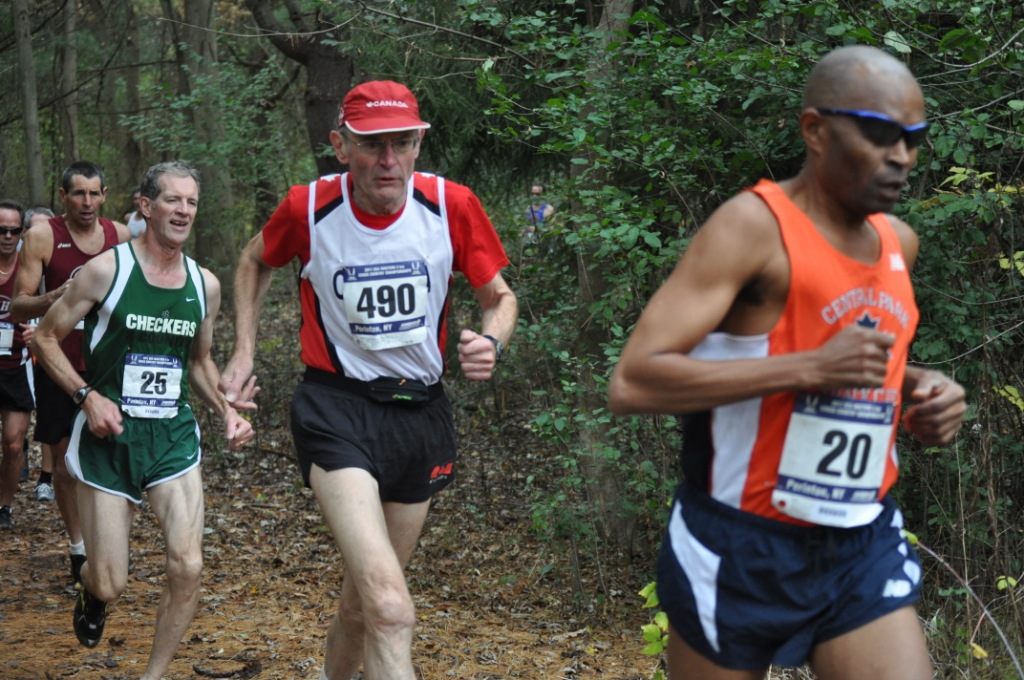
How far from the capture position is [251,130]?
13.5 metres

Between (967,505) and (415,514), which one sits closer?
(415,514)

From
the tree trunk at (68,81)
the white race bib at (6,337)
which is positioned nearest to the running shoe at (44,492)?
the white race bib at (6,337)

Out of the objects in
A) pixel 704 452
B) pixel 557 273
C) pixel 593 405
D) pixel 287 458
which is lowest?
pixel 287 458

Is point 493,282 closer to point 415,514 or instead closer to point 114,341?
point 415,514

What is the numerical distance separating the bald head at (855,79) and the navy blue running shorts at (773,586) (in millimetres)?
962

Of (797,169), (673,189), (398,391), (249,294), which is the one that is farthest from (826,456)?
(797,169)

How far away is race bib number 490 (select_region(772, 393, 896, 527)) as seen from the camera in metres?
2.68

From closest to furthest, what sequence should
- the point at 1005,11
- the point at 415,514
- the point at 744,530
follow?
the point at 744,530
the point at 415,514
the point at 1005,11

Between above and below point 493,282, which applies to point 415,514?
below

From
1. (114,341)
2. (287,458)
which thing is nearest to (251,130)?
(287,458)

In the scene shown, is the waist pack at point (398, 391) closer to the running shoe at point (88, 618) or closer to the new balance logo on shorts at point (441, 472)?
the new balance logo on shorts at point (441, 472)

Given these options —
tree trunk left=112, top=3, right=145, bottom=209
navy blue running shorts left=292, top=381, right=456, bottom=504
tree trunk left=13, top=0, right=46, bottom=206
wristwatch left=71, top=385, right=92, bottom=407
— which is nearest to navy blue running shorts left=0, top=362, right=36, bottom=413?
wristwatch left=71, top=385, right=92, bottom=407

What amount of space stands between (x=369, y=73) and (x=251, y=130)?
4527 mm

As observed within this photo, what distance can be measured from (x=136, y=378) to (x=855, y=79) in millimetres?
3813
